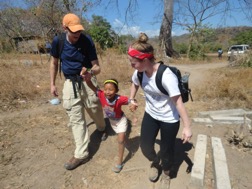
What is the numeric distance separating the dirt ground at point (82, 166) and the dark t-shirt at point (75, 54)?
1000 mm

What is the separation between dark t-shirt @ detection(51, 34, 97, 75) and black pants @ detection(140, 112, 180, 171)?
1.09 m

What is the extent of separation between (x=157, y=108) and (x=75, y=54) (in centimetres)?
124

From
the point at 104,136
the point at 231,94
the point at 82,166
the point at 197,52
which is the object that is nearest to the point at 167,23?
the point at 197,52

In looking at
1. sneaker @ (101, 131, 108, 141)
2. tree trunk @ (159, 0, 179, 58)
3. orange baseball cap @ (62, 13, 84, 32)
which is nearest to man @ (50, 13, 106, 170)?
orange baseball cap @ (62, 13, 84, 32)

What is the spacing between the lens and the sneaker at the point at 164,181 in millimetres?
2359

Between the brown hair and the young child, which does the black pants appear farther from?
the brown hair

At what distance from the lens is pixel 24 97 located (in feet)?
17.9

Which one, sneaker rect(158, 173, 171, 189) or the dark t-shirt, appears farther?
the dark t-shirt

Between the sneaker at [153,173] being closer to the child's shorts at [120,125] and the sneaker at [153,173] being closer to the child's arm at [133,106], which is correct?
the child's shorts at [120,125]

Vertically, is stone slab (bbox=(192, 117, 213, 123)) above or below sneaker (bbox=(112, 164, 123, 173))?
above

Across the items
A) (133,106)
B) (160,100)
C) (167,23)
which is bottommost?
(133,106)

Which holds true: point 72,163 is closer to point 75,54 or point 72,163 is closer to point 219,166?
point 75,54

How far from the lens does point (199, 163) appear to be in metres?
2.64

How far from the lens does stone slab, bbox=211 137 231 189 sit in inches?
91.5
